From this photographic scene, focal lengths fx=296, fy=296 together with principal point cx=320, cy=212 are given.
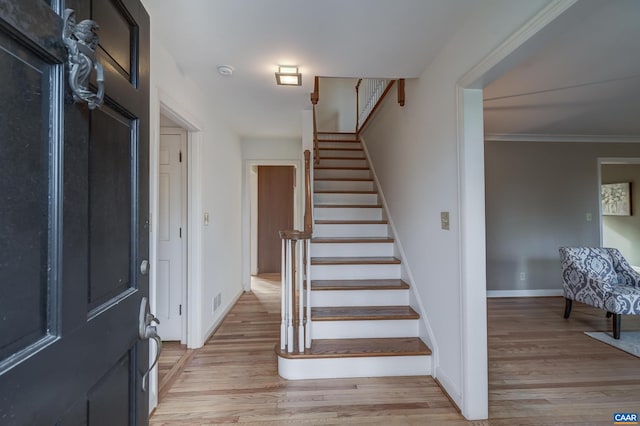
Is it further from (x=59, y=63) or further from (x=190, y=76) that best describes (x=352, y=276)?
(x=59, y=63)

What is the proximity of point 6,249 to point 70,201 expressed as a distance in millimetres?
161

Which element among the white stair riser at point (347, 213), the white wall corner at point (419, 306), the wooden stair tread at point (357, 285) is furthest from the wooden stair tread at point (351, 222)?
the wooden stair tread at point (357, 285)

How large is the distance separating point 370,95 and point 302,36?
10.4ft

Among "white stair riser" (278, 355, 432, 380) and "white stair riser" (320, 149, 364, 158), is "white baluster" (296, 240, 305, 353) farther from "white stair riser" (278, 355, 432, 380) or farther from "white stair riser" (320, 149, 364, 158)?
"white stair riser" (320, 149, 364, 158)

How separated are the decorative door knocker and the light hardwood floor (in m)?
1.87

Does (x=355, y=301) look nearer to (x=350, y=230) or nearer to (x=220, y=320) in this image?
(x=350, y=230)

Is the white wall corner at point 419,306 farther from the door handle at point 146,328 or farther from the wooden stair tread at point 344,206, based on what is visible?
the door handle at point 146,328

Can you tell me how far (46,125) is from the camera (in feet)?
1.93

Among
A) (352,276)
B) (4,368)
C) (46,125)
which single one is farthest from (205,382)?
(46,125)

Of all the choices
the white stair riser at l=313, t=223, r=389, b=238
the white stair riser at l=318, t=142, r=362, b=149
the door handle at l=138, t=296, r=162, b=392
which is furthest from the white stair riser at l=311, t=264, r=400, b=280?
the white stair riser at l=318, t=142, r=362, b=149

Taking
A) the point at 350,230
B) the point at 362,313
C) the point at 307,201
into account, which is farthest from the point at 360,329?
the point at 350,230

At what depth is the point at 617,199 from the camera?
236 inches

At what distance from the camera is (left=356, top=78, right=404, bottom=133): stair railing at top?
332 cm

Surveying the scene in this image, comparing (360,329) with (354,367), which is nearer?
(354,367)
